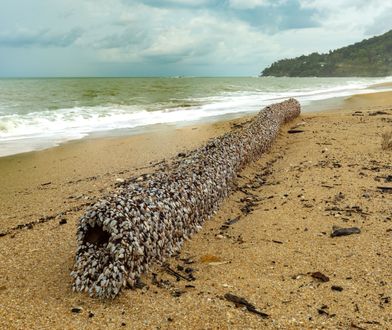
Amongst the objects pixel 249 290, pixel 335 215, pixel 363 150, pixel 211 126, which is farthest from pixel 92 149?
pixel 249 290

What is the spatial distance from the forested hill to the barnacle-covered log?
116 metres

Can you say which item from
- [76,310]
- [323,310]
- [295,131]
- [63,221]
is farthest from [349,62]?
[76,310]

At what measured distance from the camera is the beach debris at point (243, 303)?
3023mm

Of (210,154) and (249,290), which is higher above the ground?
(210,154)

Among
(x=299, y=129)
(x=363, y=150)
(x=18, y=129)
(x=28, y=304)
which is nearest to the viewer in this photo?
(x=28, y=304)

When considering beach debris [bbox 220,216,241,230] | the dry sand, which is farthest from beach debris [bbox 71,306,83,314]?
beach debris [bbox 220,216,241,230]

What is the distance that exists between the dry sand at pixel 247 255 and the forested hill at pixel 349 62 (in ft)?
375

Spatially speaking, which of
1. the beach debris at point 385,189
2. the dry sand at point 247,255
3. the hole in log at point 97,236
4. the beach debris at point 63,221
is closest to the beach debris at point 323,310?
the dry sand at point 247,255

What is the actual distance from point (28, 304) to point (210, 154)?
3.33 metres

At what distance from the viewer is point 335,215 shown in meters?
4.90

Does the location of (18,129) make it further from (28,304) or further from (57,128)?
(28,304)

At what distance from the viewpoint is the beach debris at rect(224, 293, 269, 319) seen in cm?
302

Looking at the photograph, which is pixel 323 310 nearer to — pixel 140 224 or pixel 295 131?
pixel 140 224

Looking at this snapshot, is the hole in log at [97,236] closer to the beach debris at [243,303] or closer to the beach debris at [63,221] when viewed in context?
the beach debris at [243,303]
